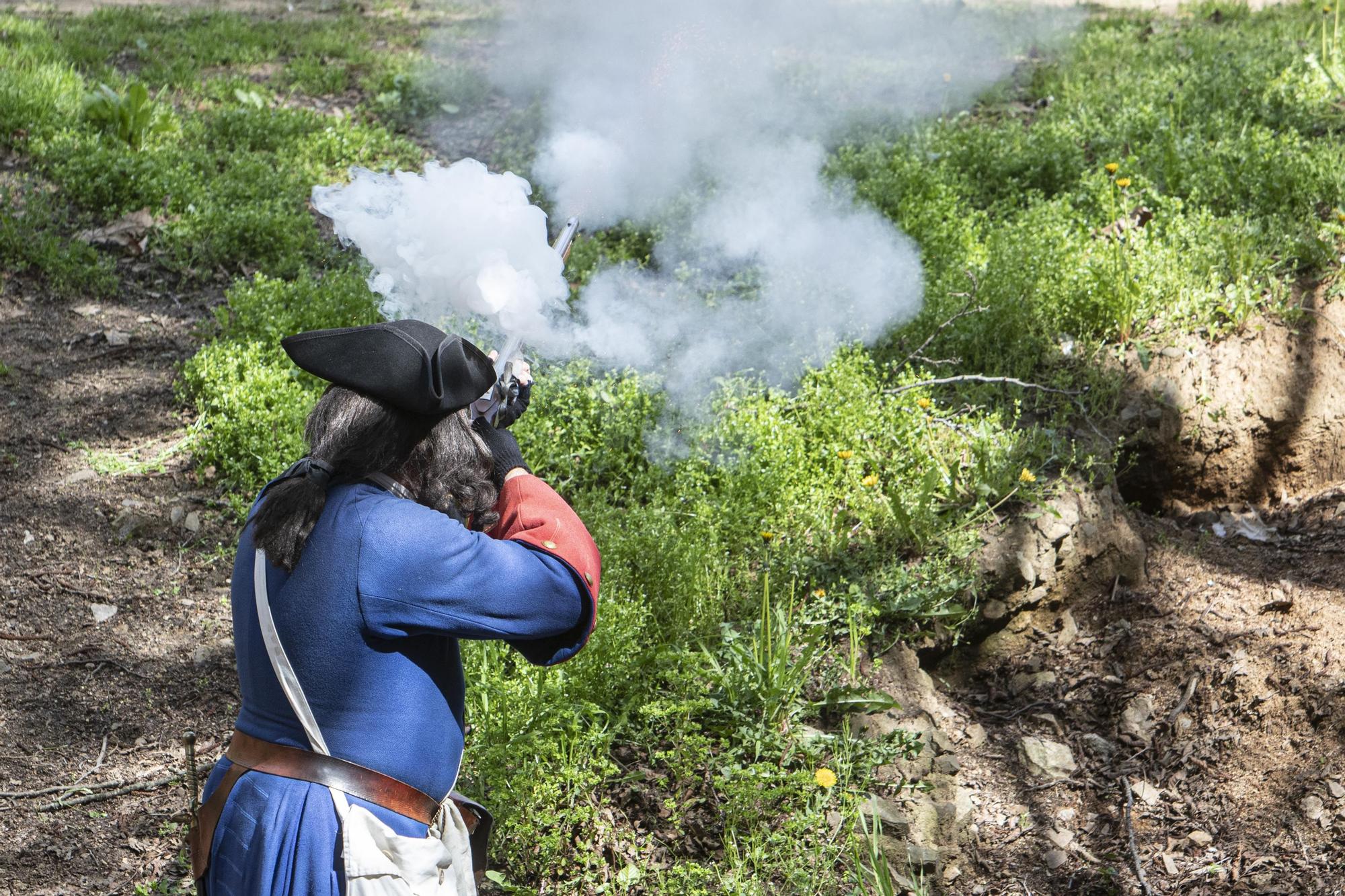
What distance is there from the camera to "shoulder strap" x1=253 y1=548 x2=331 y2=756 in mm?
2039

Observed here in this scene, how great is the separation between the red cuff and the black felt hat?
0.29 meters

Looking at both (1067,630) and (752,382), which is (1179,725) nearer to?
(1067,630)

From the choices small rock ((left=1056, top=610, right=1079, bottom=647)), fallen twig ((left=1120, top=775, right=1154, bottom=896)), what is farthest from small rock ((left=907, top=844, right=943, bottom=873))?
small rock ((left=1056, top=610, right=1079, bottom=647))

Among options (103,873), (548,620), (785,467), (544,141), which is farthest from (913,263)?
(103,873)

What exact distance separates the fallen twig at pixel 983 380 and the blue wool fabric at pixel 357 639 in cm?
332

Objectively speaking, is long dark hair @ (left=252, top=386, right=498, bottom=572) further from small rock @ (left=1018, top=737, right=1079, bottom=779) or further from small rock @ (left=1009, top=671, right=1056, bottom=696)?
small rock @ (left=1009, top=671, right=1056, bottom=696)

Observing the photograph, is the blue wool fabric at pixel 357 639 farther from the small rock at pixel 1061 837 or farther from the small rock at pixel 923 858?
the small rock at pixel 1061 837

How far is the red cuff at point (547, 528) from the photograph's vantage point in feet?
7.32

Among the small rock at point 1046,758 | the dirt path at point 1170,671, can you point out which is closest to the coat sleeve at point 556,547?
the dirt path at point 1170,671

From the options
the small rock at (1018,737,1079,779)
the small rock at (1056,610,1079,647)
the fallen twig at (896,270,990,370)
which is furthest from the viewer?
the fallen twig at (896,270,990,370)

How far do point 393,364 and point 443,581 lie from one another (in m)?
0.43

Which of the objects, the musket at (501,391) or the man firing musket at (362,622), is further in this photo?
the musket at (501,391)

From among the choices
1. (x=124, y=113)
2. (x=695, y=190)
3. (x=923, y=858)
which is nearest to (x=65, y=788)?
(x=923, y=858)

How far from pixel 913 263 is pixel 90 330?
466 cm
